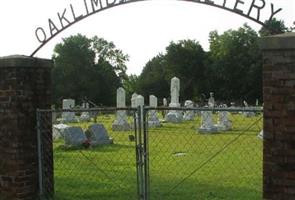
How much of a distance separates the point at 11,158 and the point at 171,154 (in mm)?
6685

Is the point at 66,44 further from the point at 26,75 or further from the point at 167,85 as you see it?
the point at 26,75

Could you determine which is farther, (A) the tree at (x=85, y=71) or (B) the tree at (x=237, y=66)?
(A) the tree at (x=85, y=71)

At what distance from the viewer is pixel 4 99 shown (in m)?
7.11

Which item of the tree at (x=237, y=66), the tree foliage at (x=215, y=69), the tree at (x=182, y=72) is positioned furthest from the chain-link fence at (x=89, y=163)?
the tree at (x=182, y=72)

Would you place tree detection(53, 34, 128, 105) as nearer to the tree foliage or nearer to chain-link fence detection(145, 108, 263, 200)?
the tree foliage

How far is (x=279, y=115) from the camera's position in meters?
5.05

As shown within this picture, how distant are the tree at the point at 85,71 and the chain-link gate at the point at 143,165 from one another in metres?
51.0

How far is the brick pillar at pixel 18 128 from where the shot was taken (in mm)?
7035

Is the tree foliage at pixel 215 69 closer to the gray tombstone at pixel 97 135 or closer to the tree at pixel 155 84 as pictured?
the tree at pixel 155 84

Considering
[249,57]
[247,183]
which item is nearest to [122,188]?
[247,183]

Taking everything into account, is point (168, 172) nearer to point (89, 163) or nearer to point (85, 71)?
point (89, 163)

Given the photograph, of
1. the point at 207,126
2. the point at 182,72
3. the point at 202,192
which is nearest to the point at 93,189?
the point at 202,192

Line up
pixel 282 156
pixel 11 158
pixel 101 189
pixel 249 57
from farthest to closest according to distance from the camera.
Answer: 1. pixel 249 57
2. pixel 101 189
3. pixel 11 158
4. pixel 282 156

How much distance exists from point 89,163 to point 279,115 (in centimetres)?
749
